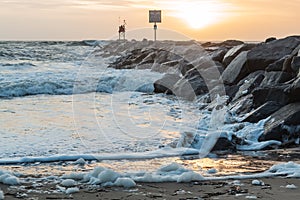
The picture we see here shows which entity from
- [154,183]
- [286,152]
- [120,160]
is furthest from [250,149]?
[154,183]

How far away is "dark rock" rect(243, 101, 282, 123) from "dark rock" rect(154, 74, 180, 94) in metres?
8.28

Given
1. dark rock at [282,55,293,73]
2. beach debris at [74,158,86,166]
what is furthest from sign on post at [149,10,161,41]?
beach debris at [74,158,86,166]

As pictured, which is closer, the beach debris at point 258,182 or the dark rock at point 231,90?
the beach debris at point 258,182

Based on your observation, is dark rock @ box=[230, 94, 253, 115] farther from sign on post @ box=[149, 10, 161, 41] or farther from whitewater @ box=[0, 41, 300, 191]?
sign on post @ box=[149, 10, 161, 41]

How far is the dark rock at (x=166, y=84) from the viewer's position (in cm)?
1891

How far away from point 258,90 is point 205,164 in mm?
4520

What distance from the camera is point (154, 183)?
18.6ft

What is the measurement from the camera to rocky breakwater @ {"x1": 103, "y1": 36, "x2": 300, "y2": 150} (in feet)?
29.9

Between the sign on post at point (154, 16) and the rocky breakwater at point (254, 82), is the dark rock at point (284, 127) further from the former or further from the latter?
the sign on post at point (154, 16)

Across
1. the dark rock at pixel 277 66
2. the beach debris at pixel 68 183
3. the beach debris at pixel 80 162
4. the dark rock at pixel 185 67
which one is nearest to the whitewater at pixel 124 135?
the beach debris at pixel 80 162

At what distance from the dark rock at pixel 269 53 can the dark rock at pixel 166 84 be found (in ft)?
13.1

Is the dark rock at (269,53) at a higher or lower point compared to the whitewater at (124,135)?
higher

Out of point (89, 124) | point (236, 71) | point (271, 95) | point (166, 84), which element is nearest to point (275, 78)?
point (271, 95)

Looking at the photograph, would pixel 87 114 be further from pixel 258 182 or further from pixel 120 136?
pixel 258 182
